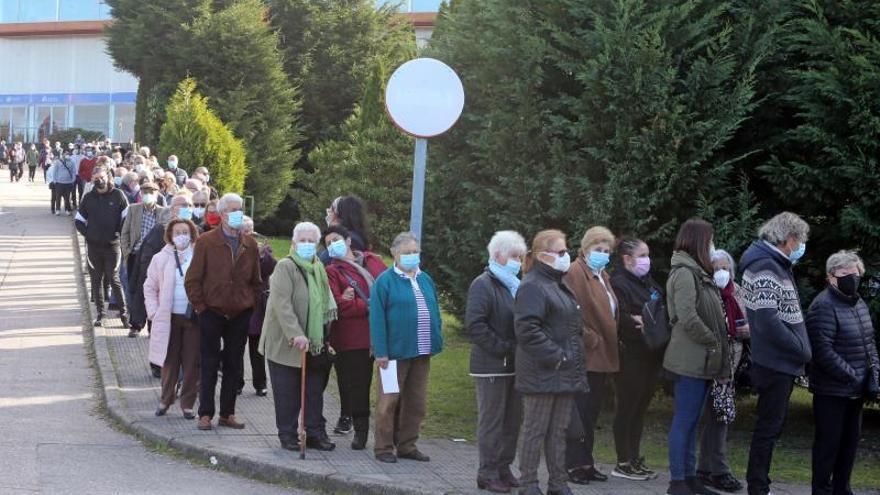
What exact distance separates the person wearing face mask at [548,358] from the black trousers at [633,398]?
3.57ft

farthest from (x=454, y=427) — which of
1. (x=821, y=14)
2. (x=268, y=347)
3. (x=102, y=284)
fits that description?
(x=102, y=284)

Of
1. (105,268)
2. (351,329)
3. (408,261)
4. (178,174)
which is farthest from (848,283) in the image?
(178,174)

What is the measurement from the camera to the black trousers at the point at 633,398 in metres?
9.55

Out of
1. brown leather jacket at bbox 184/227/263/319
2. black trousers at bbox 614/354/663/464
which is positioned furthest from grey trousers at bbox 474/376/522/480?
brown leather jacket at bbox 184/227/263/319

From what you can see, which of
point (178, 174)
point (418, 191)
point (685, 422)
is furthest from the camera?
point (178, 174)

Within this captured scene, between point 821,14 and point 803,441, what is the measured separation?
13.1 feet

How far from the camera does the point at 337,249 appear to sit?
1016 centimetres

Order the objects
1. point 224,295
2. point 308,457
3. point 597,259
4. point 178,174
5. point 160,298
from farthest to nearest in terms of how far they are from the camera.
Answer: point 178,174 → point 160,298 → point 224,295 → point 308,457 → point 597,259

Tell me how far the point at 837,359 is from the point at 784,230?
93cm

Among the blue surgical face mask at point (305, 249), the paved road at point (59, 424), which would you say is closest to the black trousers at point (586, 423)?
A: the paved road at point (59, 424)

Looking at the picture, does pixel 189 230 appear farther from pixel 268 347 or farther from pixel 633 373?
pixel 633 373

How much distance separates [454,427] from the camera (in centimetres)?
1156

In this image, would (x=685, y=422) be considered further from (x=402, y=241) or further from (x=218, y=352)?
(x=218, y=352)

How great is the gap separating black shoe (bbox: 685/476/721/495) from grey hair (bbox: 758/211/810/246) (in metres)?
1.77
